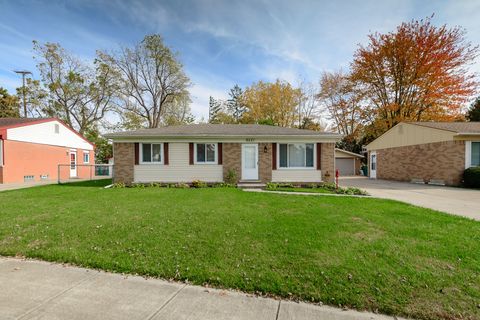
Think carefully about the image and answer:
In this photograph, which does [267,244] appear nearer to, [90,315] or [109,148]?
[90,315]

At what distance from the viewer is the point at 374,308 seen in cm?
267

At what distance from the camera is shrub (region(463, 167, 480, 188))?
43.1 feet

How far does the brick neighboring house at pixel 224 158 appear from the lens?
1303cm

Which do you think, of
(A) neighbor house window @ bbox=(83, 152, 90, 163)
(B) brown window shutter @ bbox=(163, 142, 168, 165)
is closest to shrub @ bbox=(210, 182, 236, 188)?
(B) brown window shutter @ bbox=(163, 142, 168, 165)

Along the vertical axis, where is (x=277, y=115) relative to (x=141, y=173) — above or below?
above

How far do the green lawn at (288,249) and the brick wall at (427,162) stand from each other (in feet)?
35.6

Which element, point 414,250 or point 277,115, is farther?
point 277,115

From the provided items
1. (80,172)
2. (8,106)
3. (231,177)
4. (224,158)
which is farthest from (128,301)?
(8,106)

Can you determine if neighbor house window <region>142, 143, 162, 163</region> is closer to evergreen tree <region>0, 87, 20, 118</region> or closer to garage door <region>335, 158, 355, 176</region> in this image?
garage door <region>335, 158, 355, 176</region>

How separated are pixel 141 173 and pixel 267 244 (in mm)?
10581

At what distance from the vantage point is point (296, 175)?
13.1 metres

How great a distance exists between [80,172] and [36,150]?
16.1ft

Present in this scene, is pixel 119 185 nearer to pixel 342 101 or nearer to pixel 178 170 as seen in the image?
pixel 178 170

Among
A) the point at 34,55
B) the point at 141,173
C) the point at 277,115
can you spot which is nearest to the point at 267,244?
the point at 141,173
